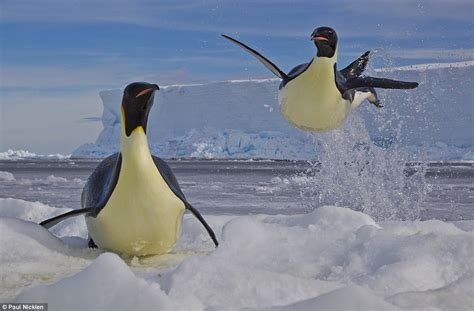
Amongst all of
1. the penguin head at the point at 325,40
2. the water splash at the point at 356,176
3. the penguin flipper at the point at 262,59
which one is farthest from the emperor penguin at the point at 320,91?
the water splash at the point at 356,176

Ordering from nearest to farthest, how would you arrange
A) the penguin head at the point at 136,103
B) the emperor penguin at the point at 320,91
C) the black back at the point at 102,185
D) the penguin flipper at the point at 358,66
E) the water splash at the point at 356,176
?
the penguin head at the point at 136,103 < the black back at the point at 102,185 < the emperor penguin at the point at 320,91 < the penguin flipper at the point at 358,66 < the water splash at the point at 356,176

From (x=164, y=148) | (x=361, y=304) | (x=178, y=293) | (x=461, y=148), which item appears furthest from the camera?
(x=164, y=148)

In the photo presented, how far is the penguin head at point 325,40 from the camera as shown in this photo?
5664 millimetres

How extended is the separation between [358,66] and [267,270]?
4672 mm

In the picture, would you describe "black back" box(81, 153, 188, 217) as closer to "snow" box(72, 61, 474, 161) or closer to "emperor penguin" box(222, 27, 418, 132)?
"emperor penguin" box(222, 27, 418, 132)

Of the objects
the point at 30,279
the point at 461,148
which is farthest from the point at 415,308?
the point at 461,148

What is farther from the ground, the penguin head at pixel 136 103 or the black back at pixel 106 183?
the penguin head at pixel 136 103

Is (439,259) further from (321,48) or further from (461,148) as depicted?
(461,148)

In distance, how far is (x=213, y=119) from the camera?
45.6 m

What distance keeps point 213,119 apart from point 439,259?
4262cm

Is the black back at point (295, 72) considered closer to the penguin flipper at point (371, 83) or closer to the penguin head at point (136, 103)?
the penguin flipper at point (371, 83)

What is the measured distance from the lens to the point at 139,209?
3.86m

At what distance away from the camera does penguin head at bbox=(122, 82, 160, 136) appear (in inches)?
146

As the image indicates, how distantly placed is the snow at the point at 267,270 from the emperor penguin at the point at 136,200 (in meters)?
0.14
